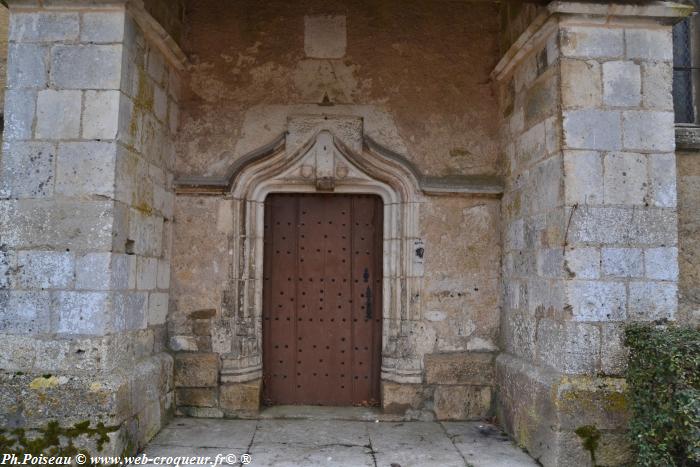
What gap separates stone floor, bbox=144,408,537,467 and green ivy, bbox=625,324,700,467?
0.75 m

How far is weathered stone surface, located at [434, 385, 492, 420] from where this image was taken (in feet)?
14.6

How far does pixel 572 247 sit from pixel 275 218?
236cm

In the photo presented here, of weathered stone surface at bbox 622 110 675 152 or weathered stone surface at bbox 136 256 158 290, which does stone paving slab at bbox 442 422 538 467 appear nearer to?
weathered stone surface at bbox 622 110 675 152

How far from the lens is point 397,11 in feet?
15.5

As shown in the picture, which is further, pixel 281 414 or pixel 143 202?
pixel 281 414

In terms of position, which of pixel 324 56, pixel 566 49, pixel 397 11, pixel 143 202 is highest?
pixel 397 11

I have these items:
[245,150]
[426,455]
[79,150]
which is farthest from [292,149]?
[426,455]

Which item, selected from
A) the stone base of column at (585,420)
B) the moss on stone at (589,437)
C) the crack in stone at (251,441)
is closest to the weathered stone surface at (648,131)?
the stone base of column at (585,420)

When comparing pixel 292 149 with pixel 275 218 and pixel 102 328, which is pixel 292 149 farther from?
pixel 102 328

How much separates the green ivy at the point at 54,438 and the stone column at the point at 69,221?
4cm

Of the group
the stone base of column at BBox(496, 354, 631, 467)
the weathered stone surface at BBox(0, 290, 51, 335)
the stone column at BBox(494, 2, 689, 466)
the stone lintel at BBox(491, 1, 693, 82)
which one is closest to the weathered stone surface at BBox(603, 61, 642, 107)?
the stone column at BBox(494, 2, 689, 466)

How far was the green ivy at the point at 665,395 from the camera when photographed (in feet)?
9.44

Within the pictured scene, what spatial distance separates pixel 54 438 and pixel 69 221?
1.22 metres

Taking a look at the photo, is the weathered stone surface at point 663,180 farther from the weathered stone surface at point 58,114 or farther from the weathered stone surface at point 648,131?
the weathered stone surface at point 58,114
